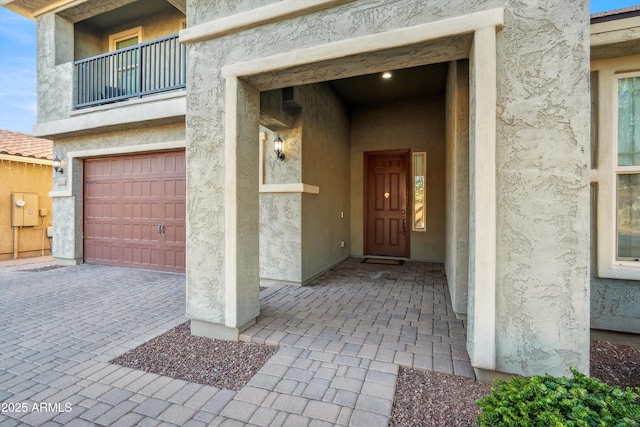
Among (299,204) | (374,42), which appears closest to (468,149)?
(374,42)

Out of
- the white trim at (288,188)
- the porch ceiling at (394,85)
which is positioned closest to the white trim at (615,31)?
the porch ceiling at (394,85)

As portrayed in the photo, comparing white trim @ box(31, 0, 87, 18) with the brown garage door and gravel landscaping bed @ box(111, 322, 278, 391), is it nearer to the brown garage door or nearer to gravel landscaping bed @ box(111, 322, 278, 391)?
the brown garage door

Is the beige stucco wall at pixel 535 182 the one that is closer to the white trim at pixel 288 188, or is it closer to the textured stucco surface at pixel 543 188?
the textured stucco surface at pixel 543 188

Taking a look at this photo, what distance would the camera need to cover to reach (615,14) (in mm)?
2588

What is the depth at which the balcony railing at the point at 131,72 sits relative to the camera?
556cm

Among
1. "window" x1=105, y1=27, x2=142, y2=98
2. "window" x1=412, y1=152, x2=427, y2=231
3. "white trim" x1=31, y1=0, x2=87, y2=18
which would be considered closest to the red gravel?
"window" x1=412, y1=152, x2=427, y2=231

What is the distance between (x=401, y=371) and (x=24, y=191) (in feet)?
34.8

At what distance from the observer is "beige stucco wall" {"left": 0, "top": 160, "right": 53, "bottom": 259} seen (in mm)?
7480

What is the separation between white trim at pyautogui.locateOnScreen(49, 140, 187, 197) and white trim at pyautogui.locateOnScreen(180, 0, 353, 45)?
294 cm

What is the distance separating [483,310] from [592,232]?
1854 mm

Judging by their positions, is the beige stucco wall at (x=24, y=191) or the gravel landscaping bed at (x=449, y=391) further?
the beige stucco wall at (x=24, y=191)

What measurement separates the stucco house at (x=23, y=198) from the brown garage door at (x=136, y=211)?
286 centimetres

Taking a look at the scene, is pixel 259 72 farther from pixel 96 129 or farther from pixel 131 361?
pixel 96 129

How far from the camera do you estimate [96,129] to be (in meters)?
5.97
